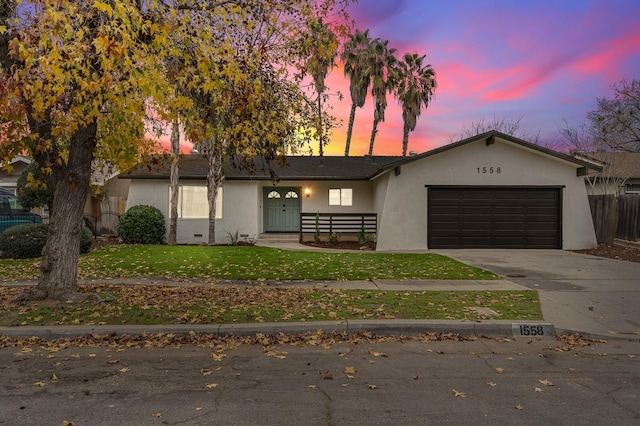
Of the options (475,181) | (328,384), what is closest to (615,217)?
(475,181)

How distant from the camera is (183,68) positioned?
6.71 meters

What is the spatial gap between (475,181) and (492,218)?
1.57m

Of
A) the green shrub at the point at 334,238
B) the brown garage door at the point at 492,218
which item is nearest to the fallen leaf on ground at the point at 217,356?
the brown garage door at the point at 492,218

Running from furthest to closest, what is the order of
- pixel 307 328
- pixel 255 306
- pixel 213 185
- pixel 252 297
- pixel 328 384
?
pixel 213 185 < pixel 252 297 < pixel 255 306 < pixel 307 328 < pixel 328 384

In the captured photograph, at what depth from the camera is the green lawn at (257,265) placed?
1073cm

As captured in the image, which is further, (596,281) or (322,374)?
(596,281)

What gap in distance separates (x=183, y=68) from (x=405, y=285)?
5978 mm

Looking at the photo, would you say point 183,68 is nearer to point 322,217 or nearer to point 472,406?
point 472,406

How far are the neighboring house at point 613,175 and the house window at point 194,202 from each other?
63.6ft

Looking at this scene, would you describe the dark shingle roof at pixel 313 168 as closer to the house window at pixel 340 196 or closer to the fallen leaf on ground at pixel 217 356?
the house window at pixel 340 196

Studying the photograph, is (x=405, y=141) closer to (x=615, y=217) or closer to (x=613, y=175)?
(x=613, y=175)

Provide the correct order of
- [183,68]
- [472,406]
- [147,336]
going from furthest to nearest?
[183,68] → [147,336] → [472,406]

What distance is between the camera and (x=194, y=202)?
20.0m

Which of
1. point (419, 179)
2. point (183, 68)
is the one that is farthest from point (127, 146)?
point (419, 179)
